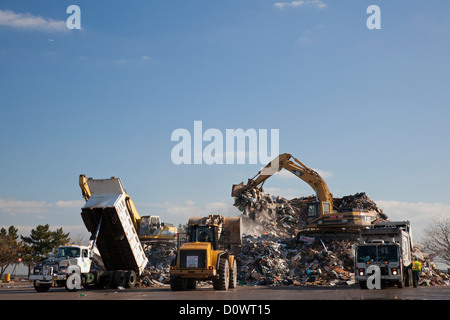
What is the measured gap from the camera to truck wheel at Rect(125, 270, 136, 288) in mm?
25156

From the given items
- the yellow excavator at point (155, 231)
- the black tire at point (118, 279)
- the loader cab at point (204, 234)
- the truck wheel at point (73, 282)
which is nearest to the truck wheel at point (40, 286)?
the truck wheel at point (73, 282)

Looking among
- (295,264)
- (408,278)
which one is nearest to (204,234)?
(408,278)

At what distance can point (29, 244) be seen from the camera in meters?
57.5

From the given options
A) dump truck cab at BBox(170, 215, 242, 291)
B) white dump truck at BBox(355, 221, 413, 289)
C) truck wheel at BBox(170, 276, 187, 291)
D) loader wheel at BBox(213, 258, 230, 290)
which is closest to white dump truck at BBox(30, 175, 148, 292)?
dump truck cab at BBox(170, 215, 242, 291)

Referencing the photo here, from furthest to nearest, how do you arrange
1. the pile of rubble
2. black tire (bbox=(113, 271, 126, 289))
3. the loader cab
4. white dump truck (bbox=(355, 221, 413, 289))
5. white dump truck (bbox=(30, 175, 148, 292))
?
the pile of rubble → black tire (bbox=(113, 271, 126, 289)) → white dump truck (bbox=(30, 175, 148, 292)) → the loader cab → white dump truck (bbox=(355, 221, 413, 289))

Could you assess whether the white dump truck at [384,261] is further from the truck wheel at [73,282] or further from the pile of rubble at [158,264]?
the truck wheel at [73,282]

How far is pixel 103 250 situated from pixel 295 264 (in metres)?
12.2

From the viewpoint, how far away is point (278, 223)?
1752 inches

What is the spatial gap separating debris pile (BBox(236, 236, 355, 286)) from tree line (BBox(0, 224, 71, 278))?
30.5 meters

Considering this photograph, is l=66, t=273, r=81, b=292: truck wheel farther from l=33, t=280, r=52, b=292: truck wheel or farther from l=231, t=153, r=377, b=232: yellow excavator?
l=231, t=153, r=377, b=232: yellow excavator

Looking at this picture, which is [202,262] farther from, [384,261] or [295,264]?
[295,264]

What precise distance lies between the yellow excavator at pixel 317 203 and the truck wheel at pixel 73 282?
695 inches
